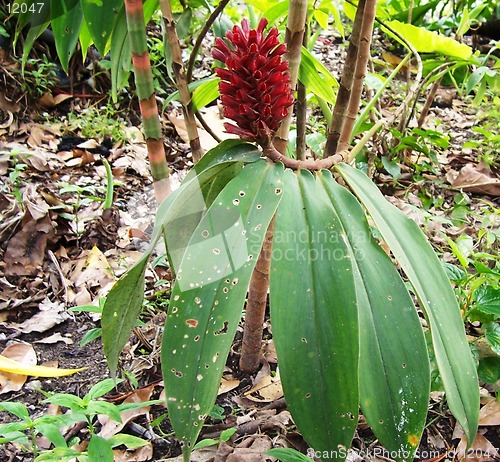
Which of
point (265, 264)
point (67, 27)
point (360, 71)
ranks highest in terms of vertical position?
point (67, 27)

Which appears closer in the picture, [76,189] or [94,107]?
[76,189]

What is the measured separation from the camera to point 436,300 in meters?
0.64

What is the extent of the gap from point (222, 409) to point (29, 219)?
88 cm

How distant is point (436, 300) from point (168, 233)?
0.40 metres

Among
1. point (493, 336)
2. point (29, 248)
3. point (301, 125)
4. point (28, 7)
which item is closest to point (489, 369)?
point (493, 336)

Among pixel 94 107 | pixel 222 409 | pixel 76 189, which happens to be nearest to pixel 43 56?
pixel 94 107

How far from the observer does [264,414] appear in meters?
1.03

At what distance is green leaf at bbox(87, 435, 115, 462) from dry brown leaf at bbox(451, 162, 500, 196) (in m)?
1.61

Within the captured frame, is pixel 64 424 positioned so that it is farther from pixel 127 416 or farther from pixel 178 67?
pixel 178 67

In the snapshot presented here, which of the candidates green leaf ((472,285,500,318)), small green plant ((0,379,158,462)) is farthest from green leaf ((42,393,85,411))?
green leaf ((472,285,500,318))

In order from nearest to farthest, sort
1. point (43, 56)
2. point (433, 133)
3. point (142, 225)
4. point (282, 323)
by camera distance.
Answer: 1. point (282, 323)
2. point (142, 225)
3. point (433, 133)
4. point (43, 56)

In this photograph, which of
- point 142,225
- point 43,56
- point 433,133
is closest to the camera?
point 142,225

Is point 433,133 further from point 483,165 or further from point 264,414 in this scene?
point 264,414

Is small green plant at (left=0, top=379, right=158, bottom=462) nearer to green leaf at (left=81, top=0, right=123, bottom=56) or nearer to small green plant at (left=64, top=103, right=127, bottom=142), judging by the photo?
green leaf at (left=81, top=0, right=123, bottom=56)
